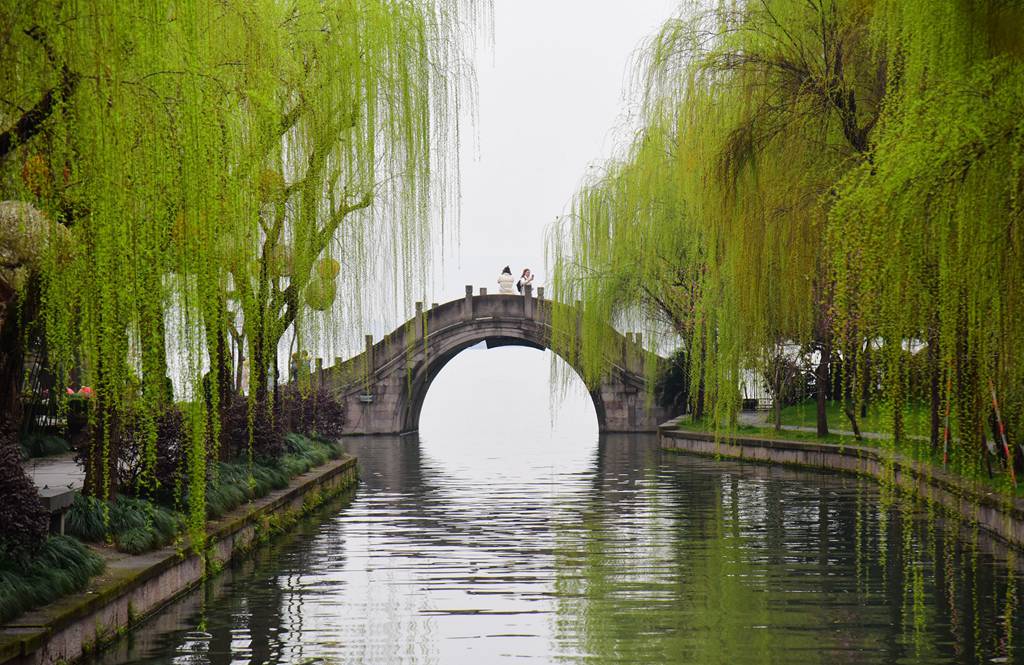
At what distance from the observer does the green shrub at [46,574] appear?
28.1 ft

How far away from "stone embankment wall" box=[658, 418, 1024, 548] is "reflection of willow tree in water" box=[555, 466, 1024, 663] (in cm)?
34

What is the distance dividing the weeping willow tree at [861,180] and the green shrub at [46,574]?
18.4 ft

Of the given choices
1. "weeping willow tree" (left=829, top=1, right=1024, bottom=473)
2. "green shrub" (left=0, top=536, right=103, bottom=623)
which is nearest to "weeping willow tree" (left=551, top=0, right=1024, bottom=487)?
"weeping willow tree" (left=829, top=1, right=1024, bottom=473)

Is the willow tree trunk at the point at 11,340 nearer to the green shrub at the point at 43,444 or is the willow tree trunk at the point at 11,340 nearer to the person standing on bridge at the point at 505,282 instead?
the green shrub at the point at 43,444

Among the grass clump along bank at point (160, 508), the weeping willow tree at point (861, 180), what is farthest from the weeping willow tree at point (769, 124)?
the grass clump along bank at point (160, 508)

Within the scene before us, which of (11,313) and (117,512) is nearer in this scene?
(11,313)

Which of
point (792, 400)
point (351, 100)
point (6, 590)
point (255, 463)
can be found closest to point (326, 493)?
point (255, 463)

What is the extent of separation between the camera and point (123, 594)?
10062 millimetres

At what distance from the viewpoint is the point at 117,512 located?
1188 centimetres

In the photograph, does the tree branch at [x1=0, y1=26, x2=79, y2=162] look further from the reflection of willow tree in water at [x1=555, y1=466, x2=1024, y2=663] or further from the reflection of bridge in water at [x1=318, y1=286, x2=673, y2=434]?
the reflection of bridge in water at [x1=318, y1=286, x2=673, y2=434]

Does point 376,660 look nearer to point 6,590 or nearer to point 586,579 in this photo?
point 6,590

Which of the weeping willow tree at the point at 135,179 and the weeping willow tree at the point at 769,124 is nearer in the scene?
the weeping willow tree at the point at 135,179

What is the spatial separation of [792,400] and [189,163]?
114 feet

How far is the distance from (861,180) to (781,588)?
4.03 m
